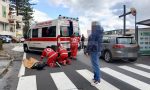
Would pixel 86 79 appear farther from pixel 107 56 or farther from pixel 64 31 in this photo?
pixel 64 31

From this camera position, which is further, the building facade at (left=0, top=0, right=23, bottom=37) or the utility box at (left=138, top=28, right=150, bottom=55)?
the building facade at (left=0, top=0, right=23, bottom=37)

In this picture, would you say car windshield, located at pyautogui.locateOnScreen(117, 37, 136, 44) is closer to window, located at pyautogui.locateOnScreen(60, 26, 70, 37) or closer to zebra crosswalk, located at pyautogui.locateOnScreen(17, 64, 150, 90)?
zebra crosswalk, located at pyautogui.locateOnScreen(17, 64, 150, 90)

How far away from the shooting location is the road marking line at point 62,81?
9119 millimetres

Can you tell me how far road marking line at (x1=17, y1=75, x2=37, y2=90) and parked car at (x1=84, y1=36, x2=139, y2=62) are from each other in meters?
5.89

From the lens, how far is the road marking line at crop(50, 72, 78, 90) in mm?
9119

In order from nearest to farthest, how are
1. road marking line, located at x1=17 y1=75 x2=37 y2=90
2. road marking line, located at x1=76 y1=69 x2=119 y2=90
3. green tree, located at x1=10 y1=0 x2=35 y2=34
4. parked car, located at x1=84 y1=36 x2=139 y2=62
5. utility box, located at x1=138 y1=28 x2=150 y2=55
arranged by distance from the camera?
road marking line, located at x1=76 y1=69 x2=119 y2=90
road marking line, located at x1=17 y1=75 x2=37 y2=90
parked car, located at x1=84 y1=36 x2=139 y2=62
utility box, located at x1=138 y1=28 x2=150 y2=55
green tree, located at x1=10 y1=0 x2=35 y2=34

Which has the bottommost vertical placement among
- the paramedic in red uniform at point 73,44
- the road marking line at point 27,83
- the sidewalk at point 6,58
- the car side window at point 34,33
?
the road marking line at point 27,83

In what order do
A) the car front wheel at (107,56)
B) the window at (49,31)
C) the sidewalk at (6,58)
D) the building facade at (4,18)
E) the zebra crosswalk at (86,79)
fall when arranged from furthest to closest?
the building facade at (4,18)
the window at (49,31)
the car front wheel at (107,56)
the sidewalk at (6,58)
the zebra crosswalk at (86,79)

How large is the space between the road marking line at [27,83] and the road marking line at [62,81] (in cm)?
75

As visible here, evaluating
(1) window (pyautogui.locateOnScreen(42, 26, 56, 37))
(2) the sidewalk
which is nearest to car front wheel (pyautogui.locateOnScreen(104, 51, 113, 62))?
(1) window (pyautogui.locateOnScreen(42, 26, 56, 37))

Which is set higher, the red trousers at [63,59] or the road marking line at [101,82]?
the red trousers at [63,59]

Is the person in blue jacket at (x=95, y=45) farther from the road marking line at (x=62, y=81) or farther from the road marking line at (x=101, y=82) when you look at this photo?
the road marking line at (x=62, y=81)

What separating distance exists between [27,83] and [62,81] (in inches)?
48.0

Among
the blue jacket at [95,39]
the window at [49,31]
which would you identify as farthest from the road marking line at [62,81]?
the window at [49,31]
